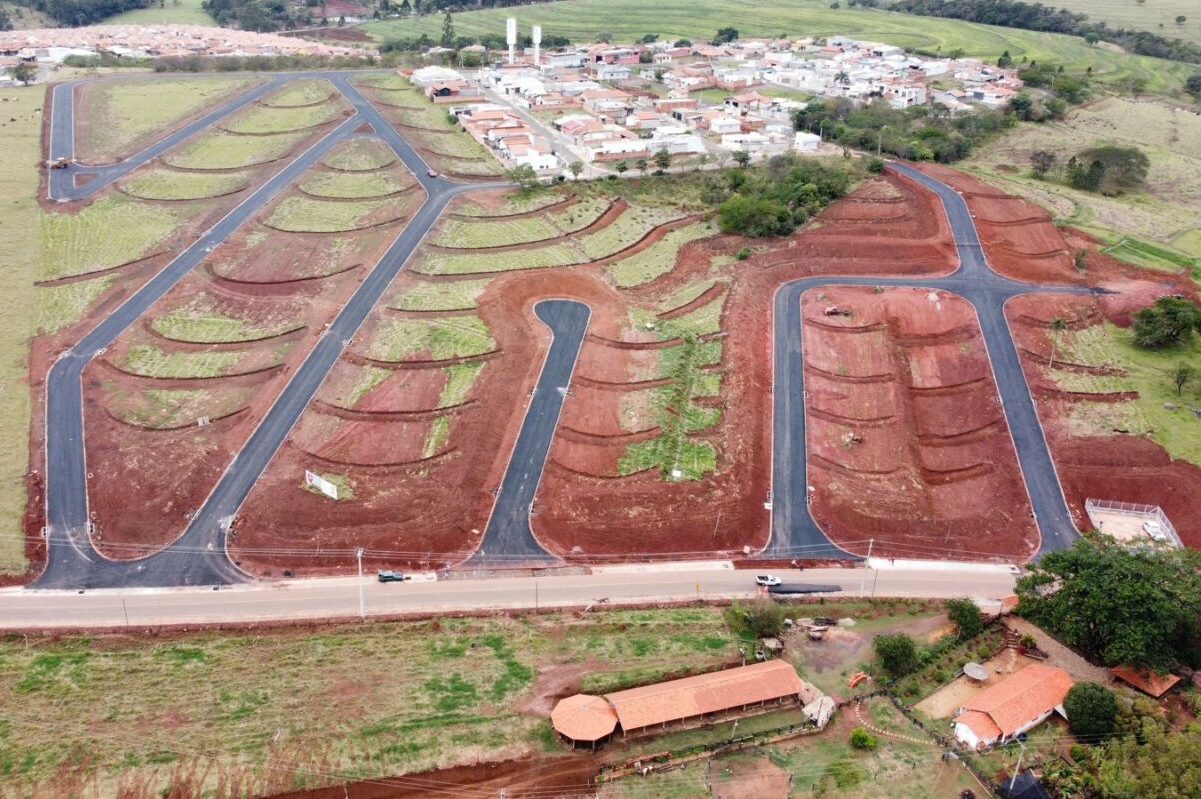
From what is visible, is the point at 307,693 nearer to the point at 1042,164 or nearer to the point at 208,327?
the point at 208,327

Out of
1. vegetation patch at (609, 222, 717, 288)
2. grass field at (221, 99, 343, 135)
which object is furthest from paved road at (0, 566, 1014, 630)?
grass field at (221, 99, 343, 135)

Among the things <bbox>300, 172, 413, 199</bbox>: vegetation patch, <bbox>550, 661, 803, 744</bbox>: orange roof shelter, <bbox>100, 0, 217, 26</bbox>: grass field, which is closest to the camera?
<bbox>550, 661, 803, 744</bbox>: orange roof shelter

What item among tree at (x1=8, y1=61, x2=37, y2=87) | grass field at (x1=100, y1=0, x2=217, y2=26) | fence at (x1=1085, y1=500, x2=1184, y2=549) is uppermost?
grass field at (x1=100, y1=0, x2=217, y2=26)

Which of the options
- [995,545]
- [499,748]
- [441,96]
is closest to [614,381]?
[995,545]

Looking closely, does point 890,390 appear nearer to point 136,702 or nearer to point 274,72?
point 136,702

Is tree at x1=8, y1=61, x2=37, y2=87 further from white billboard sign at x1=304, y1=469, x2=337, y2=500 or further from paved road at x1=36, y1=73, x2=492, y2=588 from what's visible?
white billboard sign at x1=304, y1=469, x2=337, y2=500

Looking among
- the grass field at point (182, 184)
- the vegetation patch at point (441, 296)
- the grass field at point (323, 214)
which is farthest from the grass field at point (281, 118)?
the vegetation patch at point (441, 296)
